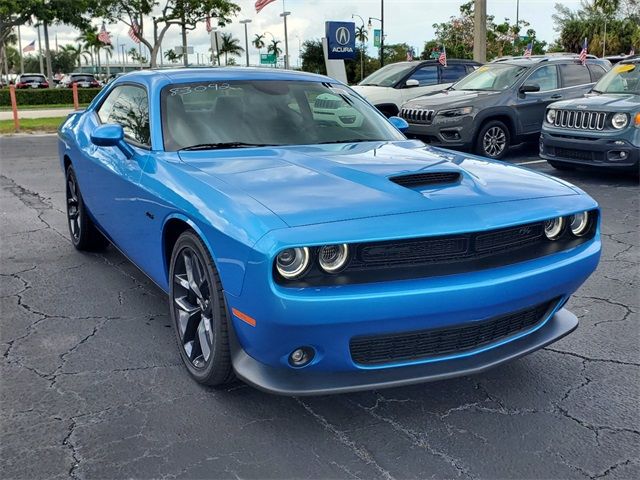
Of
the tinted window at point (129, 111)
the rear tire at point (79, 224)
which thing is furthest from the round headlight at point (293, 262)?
the rear tire at point (79, 224)

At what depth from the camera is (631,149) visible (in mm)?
8023

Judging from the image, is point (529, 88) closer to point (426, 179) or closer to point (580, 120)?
point (580, 120)

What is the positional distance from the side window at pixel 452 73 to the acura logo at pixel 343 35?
5045mm

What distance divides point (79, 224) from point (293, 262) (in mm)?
3356

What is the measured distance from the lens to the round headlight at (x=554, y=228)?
3.01 metres

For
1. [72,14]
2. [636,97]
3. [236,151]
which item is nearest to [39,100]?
[72,14]

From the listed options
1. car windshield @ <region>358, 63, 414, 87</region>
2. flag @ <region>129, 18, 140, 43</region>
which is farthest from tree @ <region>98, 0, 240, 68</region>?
car windshield @ <region>358, 63, 414, 87</region>

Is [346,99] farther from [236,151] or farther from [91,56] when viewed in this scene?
[91,56]

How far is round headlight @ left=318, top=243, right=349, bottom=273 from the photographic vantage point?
8.27 ft

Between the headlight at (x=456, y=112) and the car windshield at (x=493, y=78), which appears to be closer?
the headlight at (x=456, y=112)

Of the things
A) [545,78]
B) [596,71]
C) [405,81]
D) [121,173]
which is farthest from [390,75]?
[121,173]

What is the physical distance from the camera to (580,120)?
8.53 metres

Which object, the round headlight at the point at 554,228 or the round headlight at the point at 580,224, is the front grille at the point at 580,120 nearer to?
the round headlight at the point at 580,224

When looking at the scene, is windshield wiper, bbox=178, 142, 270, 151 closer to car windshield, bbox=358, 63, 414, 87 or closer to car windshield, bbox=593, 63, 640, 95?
car windshield, bbox=593, 63, 640, 95
